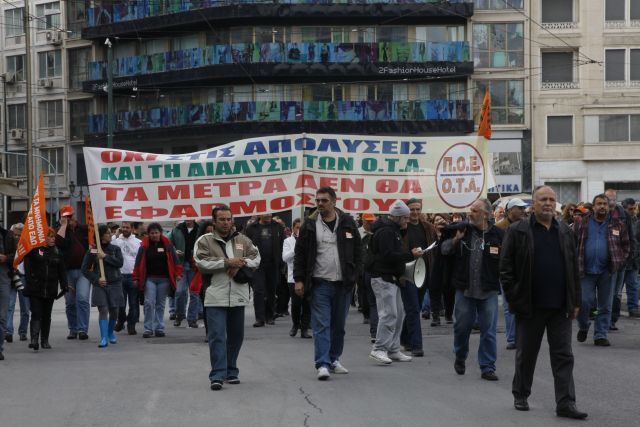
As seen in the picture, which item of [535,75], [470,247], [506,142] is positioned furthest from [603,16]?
[470,247]

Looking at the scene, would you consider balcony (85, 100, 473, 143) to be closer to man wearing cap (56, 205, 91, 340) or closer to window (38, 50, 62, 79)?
window (38, 50, 62, 79)

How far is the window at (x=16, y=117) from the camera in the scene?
2377 inches

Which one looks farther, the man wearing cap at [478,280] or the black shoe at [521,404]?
the man wearing cap at [478,280]

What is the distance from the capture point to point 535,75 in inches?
1946

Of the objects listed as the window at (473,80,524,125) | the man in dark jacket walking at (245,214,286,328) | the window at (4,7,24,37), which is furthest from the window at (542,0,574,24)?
the man in dark jacket walking at (245,214,286,328)

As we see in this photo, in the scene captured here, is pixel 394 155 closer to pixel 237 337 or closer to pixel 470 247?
pixel 470 247

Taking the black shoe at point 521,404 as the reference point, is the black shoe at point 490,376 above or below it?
below

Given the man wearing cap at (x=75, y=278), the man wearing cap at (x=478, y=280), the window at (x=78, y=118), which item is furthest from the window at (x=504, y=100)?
the man wearing cap at (x=478, y=280)

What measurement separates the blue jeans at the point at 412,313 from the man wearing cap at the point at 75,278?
570cm

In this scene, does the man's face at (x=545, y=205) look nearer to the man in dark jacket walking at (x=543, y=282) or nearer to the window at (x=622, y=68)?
the man in dark jacket walking at (x=543, y=282)

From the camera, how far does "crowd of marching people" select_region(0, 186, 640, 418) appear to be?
910cm

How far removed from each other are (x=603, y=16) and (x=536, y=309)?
140 ft

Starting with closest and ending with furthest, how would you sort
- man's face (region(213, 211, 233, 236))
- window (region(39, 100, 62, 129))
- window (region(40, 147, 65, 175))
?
man's face (region(213, 211, 233, 236))
window (region(40, 147, 65, 175))
window (region(39, 100, 62, 129))

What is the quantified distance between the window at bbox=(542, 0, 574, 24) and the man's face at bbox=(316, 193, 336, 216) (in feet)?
133
